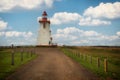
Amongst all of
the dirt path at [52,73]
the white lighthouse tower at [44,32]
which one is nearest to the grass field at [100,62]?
the dirt path at [52,73]

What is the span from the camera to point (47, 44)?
8119cm

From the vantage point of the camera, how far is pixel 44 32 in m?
82.1

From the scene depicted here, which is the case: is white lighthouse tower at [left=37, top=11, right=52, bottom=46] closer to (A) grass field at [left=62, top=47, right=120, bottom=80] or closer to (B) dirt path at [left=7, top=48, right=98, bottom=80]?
(A) grass field at [left=62, top=47, right=120, bottom=80]

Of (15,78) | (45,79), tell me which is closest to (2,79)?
(15,78)

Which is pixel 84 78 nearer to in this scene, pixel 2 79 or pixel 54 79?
pixel 54 79

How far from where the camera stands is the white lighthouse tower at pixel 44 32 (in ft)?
266

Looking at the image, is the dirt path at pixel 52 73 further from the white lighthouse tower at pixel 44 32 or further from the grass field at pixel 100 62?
the white lighthouse tower at pixel 44 32

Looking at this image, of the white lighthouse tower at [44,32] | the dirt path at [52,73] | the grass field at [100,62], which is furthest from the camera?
the white lighthouse tower at [44,32]

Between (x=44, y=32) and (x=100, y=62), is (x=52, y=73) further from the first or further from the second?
(x=44, y=32)

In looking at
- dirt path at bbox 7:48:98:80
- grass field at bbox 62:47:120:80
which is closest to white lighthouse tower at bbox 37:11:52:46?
grass field at bbox 62:47:120:80

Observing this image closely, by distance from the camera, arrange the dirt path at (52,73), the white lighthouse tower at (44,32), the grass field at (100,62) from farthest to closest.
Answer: the white lighthouse tower at (44,32) < the grass field at (100,62) < the dirt path at (52,73)

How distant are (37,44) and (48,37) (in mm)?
4447

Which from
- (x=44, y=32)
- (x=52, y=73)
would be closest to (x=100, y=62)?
(x=52, y=73)

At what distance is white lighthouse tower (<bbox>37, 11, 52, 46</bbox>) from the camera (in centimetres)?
8119
